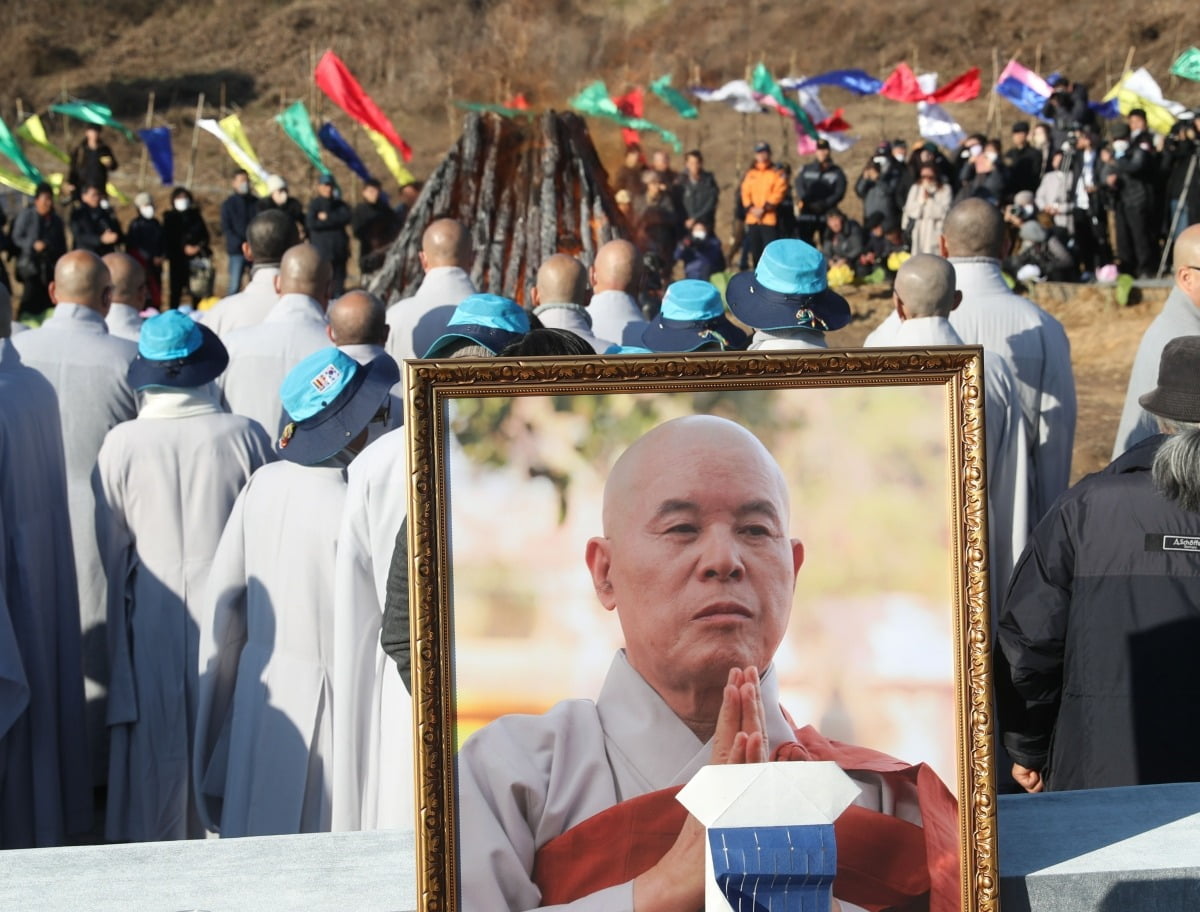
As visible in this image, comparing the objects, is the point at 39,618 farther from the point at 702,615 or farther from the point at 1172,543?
the point at 702,615

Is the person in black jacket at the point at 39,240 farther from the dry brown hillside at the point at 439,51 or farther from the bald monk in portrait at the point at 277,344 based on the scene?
the bald monk in portrait at the point at 277,344

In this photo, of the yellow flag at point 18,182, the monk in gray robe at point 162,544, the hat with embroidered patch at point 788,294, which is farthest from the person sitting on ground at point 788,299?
the yellow flag at point 18,182

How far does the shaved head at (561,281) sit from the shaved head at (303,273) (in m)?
1.03

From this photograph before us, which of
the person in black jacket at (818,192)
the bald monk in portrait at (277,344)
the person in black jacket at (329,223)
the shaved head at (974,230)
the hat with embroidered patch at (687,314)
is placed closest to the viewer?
the hat with embroidered patch at (687,314)

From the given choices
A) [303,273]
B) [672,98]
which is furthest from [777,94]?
[303,273]

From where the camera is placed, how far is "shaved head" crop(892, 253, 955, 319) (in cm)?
529

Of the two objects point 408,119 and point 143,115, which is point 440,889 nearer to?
point 408,119

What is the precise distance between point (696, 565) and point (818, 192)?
54.9 feet

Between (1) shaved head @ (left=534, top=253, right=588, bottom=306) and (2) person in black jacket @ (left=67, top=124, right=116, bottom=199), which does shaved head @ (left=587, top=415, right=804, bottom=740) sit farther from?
(2) person in black jacket @ (left=67, top=124, right=116, bottom=199)

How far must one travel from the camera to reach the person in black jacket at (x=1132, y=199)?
16219 mm

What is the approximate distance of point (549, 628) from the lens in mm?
1943

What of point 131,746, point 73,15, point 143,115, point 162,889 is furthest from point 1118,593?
point 73,15

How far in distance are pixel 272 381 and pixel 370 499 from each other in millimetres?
3233

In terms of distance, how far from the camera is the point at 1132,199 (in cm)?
1641
